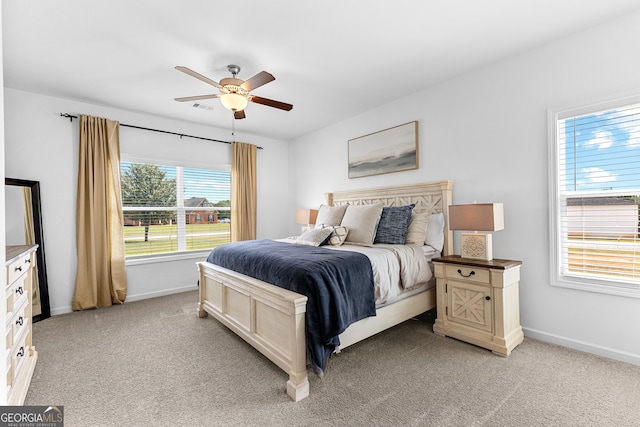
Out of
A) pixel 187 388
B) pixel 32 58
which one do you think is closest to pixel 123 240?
pixel 32 58

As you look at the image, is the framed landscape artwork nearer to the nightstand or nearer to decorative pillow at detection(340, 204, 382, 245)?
decorative pillow at detection(340, 204, 382, 245)

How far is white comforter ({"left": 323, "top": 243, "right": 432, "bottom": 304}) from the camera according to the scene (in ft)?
8.14

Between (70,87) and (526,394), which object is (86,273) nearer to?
(70,87)

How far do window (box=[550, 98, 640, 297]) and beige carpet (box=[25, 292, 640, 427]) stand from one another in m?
0.67

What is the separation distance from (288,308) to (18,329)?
1.81 metres

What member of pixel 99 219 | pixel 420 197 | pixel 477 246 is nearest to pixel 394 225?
pixel 420 197

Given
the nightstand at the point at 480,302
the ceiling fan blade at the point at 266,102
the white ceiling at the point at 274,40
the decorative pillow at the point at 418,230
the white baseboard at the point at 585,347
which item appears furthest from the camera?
the decorative pillow at the point at 418,230

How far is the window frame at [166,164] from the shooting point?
13.6 ft

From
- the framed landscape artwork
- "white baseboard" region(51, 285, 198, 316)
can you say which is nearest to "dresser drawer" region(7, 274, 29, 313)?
"white baseboard" region(51, 285, 198, 316)

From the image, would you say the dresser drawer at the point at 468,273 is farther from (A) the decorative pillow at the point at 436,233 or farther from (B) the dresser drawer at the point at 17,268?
(B) the dresser drawer at the point at 17,268

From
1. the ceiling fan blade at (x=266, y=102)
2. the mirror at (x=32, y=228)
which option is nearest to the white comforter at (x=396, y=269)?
the ceiling fan blade at (x=266, y=102)

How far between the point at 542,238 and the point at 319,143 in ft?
11.4

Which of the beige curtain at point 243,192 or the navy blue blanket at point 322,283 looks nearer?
the navy blue blanket at point 322,283

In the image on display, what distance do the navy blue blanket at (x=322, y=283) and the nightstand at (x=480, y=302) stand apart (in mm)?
894
